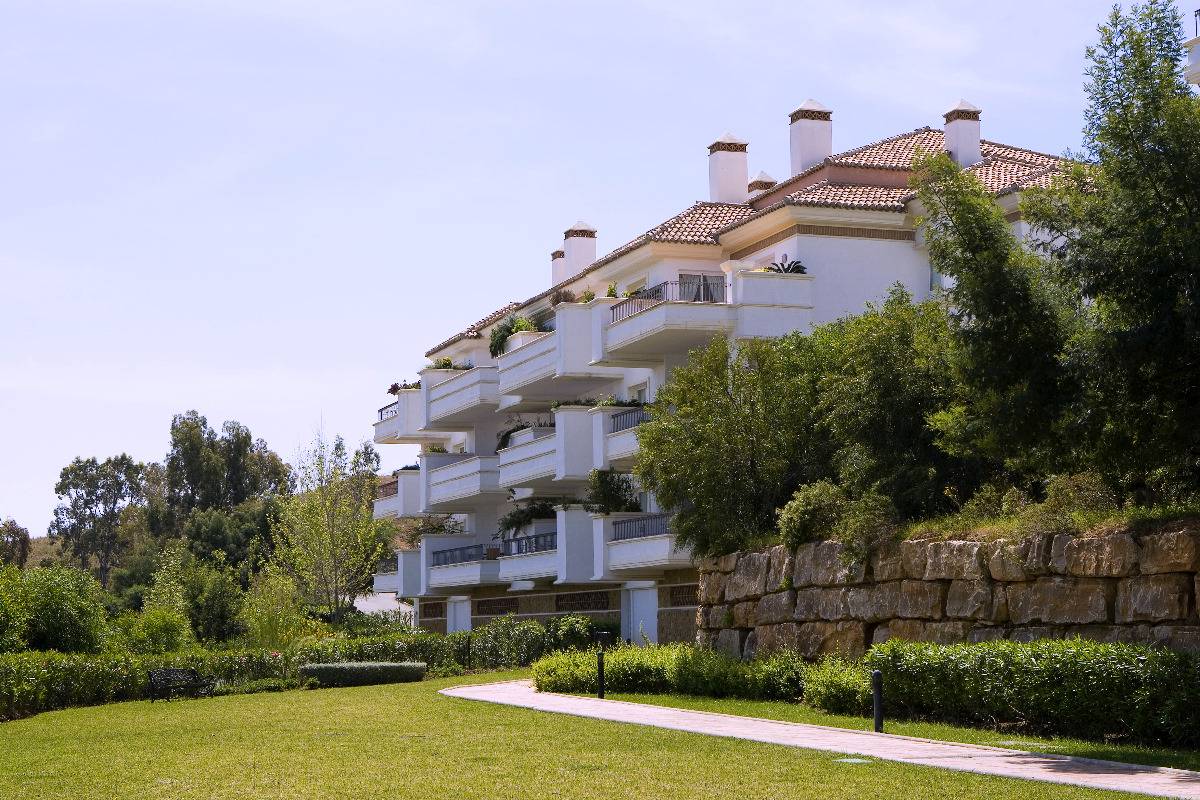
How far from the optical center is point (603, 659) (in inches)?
1063

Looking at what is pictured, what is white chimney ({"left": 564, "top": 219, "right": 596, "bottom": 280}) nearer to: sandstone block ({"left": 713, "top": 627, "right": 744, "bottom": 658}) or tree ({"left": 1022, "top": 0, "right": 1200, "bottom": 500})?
sandstone block ({"left": 713, "top": 627, "right": 744, "bottom": 658})

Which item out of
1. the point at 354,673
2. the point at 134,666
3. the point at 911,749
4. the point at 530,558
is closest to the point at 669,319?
the point at 530,558

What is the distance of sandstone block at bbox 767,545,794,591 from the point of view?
25.0 metres

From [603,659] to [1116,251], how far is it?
43.9 feet

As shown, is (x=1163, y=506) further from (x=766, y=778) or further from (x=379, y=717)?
(x=379, y=717)

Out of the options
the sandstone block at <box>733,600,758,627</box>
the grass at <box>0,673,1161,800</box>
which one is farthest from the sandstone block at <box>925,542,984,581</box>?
the sandstone block at <box>733,600,758,627</box>

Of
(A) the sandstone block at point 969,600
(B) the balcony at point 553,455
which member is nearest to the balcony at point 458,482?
(B) the balcony at point 553,455

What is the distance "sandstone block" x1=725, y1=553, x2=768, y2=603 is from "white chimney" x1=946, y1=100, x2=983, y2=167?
1640cm

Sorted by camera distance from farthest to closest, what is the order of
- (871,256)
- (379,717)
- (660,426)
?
(871,256) → (660,426) → (379,717)

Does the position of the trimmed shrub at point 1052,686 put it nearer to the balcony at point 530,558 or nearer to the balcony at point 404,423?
the balcony at point 530,558

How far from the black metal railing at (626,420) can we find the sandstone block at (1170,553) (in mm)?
19375

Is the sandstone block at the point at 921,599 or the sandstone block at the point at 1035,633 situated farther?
the sandstone block at the point at 921,599

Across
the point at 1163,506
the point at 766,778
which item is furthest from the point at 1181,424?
the point at 766,778

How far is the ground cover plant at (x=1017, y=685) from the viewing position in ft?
52.7
